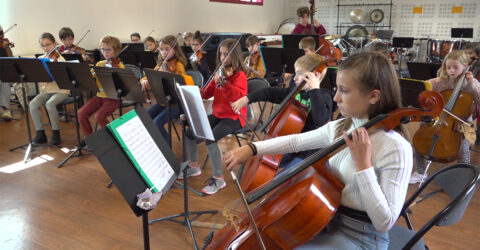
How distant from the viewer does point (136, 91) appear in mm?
3051

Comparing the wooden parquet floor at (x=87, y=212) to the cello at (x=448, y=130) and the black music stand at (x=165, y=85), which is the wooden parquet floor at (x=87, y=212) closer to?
the cello at (x=448, y=130)

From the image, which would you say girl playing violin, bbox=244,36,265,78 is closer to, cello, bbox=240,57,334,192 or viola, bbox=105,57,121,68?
viola, bbox=105,57,121,68

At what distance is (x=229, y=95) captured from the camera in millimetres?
2951

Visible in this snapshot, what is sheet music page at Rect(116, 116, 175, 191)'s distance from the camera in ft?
4.63

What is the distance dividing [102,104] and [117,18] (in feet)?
14.0

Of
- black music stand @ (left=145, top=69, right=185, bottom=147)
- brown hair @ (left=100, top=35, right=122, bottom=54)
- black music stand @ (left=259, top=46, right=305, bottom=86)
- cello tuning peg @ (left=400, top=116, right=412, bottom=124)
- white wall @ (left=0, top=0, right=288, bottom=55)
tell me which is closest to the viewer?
cello tuning peg @ (left=400, top=116, right=412, bottom=124)

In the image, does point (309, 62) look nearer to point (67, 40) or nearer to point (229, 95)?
point (229, 95)

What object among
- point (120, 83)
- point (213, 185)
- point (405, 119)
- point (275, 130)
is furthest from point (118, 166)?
point (120, 83)

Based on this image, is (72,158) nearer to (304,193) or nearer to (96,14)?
(304,193)

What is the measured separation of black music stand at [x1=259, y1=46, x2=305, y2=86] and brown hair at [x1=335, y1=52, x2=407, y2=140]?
2756 millimetres

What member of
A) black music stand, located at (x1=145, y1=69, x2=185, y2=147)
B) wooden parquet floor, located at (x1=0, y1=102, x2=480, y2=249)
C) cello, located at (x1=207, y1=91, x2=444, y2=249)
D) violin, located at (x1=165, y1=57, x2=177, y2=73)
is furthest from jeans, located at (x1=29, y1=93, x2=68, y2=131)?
cello, located at (x1=207, y1=91, x2=444, y2=249)

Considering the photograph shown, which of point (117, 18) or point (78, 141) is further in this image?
point (117, 18)

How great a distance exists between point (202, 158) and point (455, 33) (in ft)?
27.5

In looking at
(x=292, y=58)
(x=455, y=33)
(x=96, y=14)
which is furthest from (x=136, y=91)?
(x=455, y=33)
